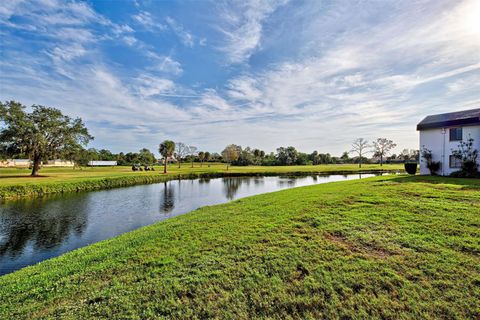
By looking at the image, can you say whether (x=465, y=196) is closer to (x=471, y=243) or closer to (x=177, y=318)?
(x=471, y=243)

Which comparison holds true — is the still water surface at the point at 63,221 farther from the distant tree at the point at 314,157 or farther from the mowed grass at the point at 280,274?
the distant tree at the point at 314,157

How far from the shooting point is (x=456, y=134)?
61.3 feet

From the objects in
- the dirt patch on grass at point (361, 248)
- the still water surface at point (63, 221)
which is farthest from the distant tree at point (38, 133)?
the dirt patch on grass at point (361, 248)

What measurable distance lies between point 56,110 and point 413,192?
40.7 meters

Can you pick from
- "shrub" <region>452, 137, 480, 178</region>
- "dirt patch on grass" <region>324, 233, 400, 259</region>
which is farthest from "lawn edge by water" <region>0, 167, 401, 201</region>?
"shrub" <region>452, 137, 480, 178</region>

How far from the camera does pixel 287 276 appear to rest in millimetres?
4078

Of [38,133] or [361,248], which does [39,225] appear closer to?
[361,248]

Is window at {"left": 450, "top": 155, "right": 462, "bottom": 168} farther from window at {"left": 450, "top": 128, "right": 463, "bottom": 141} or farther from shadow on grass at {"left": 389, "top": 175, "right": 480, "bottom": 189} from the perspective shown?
shadow on grass at {"left": 389, "top": 175, "right": 480, "bottom": 189}

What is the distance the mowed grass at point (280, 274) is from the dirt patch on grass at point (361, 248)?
24 millimetres

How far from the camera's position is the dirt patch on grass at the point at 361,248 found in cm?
462

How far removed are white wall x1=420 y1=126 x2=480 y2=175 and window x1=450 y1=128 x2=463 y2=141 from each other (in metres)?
0.22

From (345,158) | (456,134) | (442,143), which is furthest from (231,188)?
(345,158)

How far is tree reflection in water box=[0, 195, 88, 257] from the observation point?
30.9ft

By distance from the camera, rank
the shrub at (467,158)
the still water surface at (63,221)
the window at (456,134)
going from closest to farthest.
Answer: the still water surface at (63,221), the shrub at (467,158), the window at (456,134)
